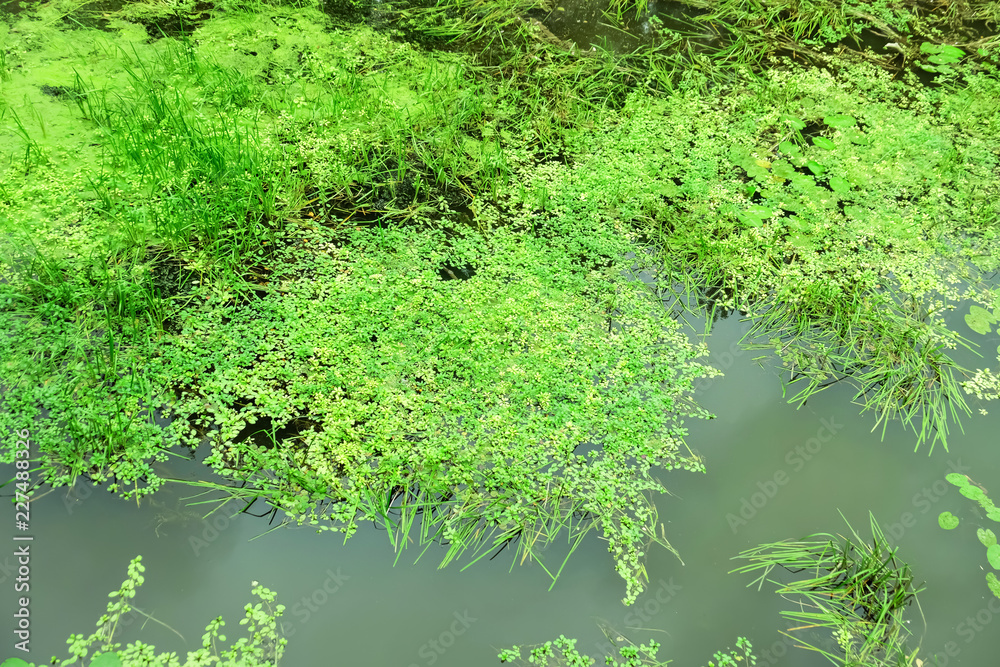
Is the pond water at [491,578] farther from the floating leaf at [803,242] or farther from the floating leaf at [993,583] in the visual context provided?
the floating leaf at [803,242]

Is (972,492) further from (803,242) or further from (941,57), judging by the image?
(941,57)

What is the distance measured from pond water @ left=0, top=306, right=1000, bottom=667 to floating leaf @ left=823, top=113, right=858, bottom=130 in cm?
192

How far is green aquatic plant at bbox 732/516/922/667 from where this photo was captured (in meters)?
1.87

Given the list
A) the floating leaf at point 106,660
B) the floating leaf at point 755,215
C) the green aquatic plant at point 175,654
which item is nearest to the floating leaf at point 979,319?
the floating leaf at point 755,215

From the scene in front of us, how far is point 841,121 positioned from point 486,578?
9.51ft

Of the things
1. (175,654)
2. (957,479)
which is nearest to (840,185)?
(957,479)

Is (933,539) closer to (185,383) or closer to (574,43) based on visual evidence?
(185,383)

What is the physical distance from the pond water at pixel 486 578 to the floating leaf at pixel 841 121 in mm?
1915

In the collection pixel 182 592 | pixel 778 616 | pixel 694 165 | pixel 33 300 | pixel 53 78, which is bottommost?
pixel 778 616

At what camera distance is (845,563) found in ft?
6.61

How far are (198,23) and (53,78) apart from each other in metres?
0.78

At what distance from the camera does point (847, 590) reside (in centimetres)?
197

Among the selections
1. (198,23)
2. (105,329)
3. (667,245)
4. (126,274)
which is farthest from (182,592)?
(198,23)

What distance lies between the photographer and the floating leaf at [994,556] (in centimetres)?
205
